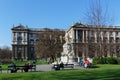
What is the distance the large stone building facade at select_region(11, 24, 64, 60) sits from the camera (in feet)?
487

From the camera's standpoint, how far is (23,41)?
500 ft

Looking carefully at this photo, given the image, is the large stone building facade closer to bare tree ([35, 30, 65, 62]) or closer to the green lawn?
bare tree ([35, 30, 65, 62])

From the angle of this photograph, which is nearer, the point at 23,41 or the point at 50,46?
the point at 50,46

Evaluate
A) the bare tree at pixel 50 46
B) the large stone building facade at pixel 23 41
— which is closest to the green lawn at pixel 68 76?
the bare tree at pixel 50 46

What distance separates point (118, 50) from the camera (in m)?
98.0

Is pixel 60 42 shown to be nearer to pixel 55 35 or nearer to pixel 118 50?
pixel 55 35

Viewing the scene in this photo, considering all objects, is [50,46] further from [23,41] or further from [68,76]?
[23,41]

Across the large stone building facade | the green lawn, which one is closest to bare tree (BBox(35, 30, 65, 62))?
the green lawn

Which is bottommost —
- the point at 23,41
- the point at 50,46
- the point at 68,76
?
the point at 68,76


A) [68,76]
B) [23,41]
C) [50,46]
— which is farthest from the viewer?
[23,41]

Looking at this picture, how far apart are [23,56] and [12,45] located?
8.72 m

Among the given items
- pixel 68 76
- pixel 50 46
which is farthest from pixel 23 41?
pixel 68 76

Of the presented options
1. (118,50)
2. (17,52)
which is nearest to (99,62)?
(118,50)

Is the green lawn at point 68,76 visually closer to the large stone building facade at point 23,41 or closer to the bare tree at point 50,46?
the bare tree at point 50,46
